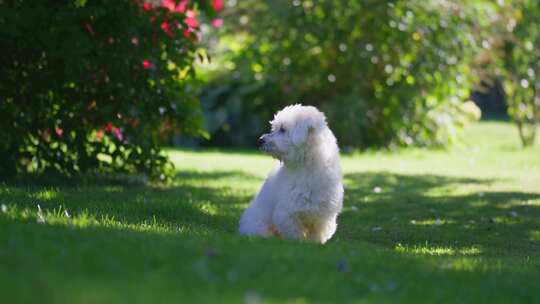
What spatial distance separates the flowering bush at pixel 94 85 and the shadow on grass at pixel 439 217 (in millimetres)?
2593

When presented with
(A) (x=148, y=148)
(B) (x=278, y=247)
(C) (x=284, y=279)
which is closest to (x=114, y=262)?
(C) (x=284, y=279)

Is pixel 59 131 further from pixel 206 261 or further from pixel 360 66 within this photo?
pixel 360 66

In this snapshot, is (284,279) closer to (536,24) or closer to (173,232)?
(173,232)

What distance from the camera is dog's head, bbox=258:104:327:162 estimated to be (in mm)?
6273

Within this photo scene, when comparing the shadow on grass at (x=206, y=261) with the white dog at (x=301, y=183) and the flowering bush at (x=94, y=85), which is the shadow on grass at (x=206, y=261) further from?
the flowering bush at (x=94, y=85)

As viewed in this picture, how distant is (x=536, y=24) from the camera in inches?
683

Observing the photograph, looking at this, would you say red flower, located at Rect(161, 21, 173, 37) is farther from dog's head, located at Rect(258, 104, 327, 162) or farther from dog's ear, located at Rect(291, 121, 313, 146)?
dog's ear, located at Rect(291, 121, 313, 146)

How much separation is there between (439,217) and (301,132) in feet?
10.9

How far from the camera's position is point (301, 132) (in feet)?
20.6

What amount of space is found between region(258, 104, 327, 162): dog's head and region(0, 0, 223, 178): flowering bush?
111 inches

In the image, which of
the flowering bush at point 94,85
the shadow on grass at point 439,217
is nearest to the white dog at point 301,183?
the shadow on grass at point 439,217

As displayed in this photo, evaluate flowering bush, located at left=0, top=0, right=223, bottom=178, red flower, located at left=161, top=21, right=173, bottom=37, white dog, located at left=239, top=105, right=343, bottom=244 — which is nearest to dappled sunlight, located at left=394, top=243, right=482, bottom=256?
white dog, located at left=239, top=105, right=343, bottom=244

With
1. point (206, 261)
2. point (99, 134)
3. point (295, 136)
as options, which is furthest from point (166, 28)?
point (206, 261)

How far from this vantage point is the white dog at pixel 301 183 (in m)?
6.25
